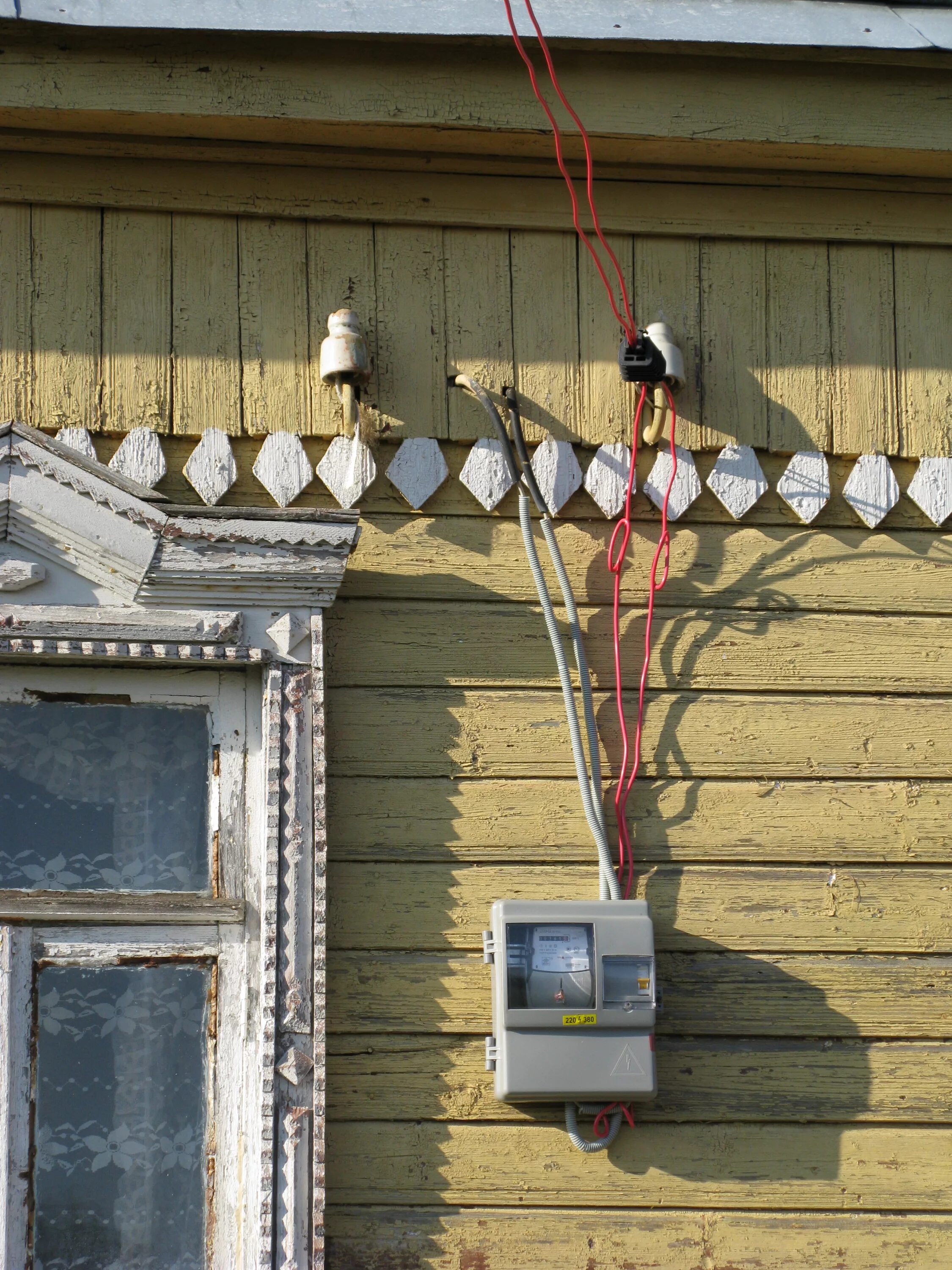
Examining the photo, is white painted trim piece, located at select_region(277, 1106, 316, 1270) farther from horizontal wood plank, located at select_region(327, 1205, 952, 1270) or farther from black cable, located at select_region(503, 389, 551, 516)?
black cable, located at select_region(503, 389, 551, 516)

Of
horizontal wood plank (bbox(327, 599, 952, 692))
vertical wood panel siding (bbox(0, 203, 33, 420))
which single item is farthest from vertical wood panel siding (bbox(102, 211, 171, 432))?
horizontal wood plank (bbox(327, 599, 952, 692))

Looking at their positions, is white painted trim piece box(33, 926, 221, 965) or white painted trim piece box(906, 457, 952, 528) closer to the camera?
white painted trim piece box(33, 926, 221, 965)

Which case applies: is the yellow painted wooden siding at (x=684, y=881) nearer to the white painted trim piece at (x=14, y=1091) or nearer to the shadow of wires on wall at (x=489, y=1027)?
the shadow of wires on wall at (x=489, y=1027)

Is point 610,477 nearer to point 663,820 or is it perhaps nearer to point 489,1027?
point 663,820

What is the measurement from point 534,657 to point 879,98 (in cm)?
143

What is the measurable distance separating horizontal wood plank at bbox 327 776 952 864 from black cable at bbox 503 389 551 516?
1.84 feet

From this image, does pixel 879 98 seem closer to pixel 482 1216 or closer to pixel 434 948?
pixel 434 948

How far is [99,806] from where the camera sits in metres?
2.79

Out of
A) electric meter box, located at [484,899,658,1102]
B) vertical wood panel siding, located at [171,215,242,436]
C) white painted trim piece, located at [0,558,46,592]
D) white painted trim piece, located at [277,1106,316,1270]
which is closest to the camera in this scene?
white painted trim piece, located at [277,1106,316,1270]

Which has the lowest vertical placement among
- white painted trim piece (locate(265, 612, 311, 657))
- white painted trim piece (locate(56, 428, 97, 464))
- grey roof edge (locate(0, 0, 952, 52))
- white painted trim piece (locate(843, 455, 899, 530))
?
white painted trim piece (locate(265, 612, 311, 657))

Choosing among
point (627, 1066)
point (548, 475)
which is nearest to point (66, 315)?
point (548, 475)

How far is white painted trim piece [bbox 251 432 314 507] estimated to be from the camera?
2.93 m

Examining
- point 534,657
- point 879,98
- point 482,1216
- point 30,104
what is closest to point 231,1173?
point 482,1216

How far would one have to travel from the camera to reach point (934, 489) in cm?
310
